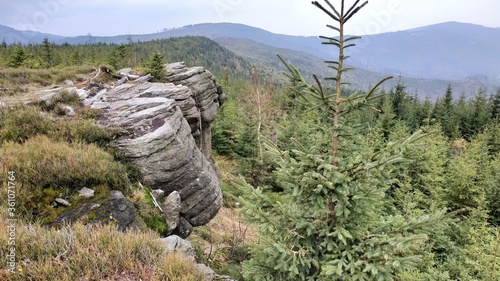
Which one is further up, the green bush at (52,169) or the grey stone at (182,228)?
the green bush at (52,169)

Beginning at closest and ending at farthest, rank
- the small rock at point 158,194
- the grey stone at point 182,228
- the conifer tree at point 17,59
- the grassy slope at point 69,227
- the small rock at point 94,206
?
the grassy slope at point 69,227 < the small rock at point 94,206 < the small rock at point 158,194 < the grey stone at point 182,228 < the conifer tree at point 17,59

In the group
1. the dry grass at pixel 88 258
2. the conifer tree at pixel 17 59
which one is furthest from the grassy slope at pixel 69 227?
the conifer tree at pixel 17 59

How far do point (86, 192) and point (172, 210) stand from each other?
2.39m

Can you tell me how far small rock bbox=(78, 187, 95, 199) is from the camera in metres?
7.24

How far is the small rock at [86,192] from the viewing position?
724 cm

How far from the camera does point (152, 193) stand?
882cm

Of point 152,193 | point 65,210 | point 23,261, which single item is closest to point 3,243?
point 23,261

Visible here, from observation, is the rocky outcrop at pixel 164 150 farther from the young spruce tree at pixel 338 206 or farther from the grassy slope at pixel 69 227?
the young spruce tree at pixel 338 206

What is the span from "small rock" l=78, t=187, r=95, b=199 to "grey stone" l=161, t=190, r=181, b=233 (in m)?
2.07

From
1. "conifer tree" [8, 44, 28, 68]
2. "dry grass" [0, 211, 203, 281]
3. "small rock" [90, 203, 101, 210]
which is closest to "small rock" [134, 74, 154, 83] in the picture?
"small rock" [90, 203, 101, 210]

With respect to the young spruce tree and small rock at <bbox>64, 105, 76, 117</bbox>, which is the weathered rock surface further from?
small rock at <bbox>64, 105, 76, 117</bbox>

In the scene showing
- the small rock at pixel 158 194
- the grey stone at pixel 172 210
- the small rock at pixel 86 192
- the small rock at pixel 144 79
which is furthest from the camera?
the small rock at pixel 144 79

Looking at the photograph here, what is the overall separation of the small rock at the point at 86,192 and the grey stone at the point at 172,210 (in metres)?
2.07

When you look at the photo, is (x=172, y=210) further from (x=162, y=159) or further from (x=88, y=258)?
(x=88, y=258)
